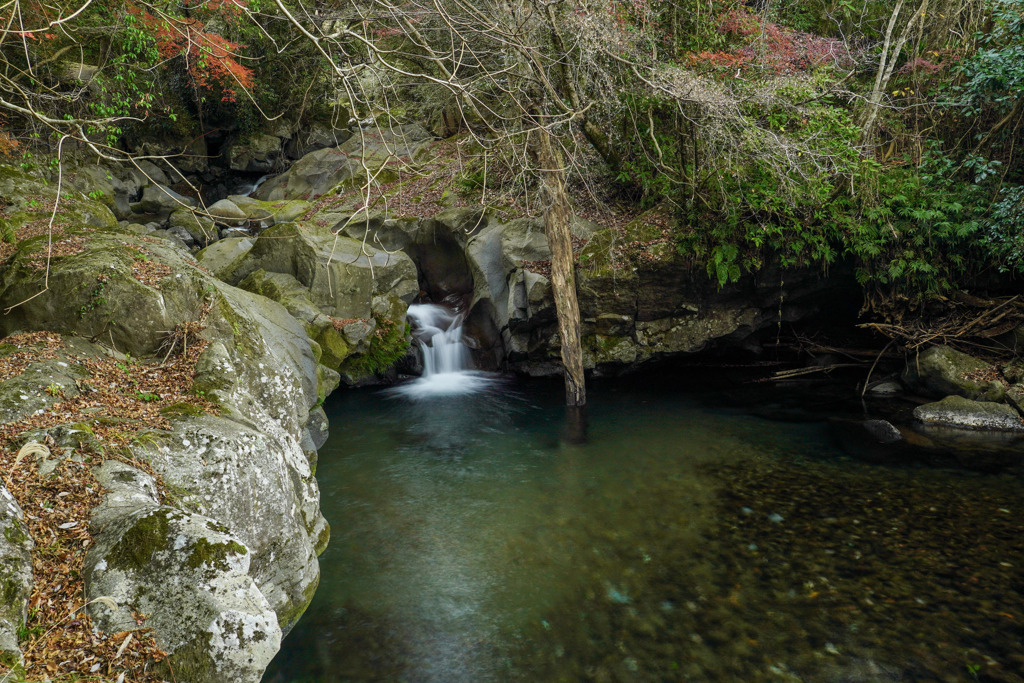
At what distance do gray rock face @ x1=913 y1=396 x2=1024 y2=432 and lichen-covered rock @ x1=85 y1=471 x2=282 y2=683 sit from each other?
10.8 metres

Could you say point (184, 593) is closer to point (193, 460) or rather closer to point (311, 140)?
point (193, 460)

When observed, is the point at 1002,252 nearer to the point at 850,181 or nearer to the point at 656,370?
the point at 850,181

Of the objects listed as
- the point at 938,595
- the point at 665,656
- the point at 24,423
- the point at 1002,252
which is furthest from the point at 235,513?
the point at 1002,252

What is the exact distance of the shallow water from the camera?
191 inches

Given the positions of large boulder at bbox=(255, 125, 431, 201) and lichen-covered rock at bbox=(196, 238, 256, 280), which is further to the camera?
large boulder at bbox=(255, 125, 431, 201)

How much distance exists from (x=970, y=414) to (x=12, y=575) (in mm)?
12259

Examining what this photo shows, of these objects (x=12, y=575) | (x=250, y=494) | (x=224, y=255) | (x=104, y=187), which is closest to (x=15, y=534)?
(x=12, y=575)

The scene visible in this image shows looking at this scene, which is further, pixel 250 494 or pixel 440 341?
pixel 440 341

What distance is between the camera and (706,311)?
12.5m

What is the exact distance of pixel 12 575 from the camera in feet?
9.66

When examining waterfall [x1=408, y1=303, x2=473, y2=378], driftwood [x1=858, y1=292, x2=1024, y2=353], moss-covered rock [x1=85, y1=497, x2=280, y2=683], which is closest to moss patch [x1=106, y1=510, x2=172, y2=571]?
moss-covered rock [x1=85, y1=497, x2=280, y2=683]

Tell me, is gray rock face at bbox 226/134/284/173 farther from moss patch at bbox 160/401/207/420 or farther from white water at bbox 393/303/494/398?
moss patch at bbox 160/401/207/420

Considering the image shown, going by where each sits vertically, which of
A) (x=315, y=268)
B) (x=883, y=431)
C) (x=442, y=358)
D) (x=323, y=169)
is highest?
(x=323, y=169)

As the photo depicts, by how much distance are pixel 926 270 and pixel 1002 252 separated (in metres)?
1.09
